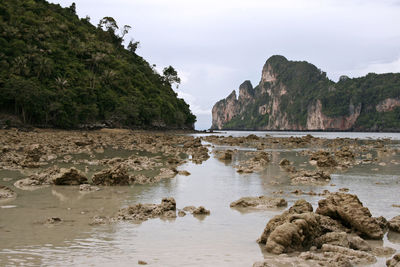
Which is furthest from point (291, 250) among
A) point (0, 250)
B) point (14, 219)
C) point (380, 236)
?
point (14, 219)

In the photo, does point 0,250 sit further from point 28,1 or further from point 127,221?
point 28,1

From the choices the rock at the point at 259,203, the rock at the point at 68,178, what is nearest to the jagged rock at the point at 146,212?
the rock at the point at 259,203

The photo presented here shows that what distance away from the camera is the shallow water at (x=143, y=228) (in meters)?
5.33

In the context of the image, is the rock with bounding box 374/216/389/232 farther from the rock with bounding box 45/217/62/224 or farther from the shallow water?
the rock with bounding box 45/217/62/224

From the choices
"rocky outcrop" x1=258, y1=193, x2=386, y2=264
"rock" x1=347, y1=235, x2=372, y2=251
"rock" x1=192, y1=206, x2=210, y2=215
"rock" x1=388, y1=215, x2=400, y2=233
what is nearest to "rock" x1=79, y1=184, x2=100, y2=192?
"rock" x1=192, y1=206, x2=210, y2=215

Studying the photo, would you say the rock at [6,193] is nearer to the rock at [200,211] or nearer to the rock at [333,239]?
the rock at [200,211]

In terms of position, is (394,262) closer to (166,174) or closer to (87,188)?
(87,188)

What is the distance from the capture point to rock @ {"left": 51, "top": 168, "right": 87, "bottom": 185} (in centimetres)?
1170

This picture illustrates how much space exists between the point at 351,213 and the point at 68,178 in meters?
8.42

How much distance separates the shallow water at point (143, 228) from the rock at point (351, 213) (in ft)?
1.03

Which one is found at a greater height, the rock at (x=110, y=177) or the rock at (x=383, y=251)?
the rock at (x=110, y=177)

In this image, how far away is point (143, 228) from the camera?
22.9 ft

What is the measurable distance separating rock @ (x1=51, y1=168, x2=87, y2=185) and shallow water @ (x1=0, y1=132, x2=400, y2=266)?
565mm

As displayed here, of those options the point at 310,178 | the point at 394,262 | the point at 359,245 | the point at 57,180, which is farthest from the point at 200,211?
the point at 310,178
